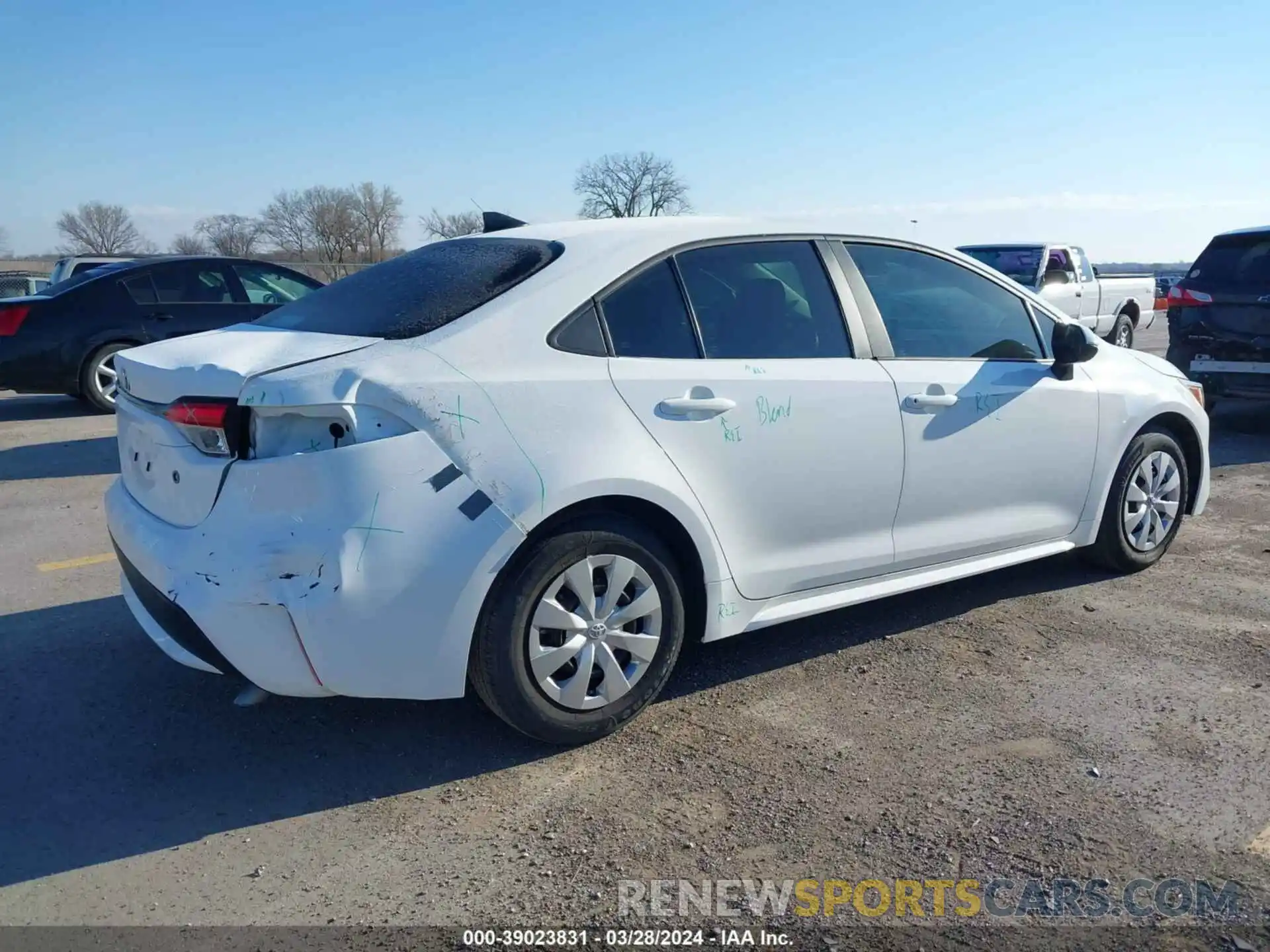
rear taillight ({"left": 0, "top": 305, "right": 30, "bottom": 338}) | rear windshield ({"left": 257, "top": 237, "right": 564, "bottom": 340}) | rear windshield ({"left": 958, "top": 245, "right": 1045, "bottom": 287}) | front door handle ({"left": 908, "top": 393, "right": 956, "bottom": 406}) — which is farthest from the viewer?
rear windshield ({"left": 958, "top": 245, "right": 1045, "bottom": 287})

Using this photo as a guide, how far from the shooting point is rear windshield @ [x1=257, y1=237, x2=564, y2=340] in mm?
3490

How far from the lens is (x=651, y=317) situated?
12.2ft

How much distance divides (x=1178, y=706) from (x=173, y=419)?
3530mm

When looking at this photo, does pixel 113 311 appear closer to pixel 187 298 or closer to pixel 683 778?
pixel 187 298

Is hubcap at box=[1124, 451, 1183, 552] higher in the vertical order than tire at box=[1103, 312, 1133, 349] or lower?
lower

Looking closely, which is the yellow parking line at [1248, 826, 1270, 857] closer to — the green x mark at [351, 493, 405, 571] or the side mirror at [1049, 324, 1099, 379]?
the side mirror at [1049, 324, 1099, 379]

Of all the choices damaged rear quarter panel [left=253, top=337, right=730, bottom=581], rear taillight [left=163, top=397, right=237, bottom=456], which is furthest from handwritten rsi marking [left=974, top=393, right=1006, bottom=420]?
rear taillight [left=163, top=397, right=237, bottom=456]

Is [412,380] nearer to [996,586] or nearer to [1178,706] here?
[1178,706]

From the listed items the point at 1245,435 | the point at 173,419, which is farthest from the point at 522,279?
the point at 1245,435

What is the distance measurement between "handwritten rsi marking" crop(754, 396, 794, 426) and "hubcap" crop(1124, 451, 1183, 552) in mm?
2238

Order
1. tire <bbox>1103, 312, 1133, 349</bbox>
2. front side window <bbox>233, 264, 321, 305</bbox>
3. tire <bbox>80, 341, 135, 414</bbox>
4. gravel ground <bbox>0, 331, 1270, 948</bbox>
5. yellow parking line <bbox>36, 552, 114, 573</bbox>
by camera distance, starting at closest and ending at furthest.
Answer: gravel ground <bbox>0, 331, 1270, 948</bbox>, yellow parking line <bbox>36, 552, 114, 573</bbox>, tire <bbox>80, 341, 135, 414</bbox>, front side window <bbox>233, 264, 321, 305</bbox>, tire <bbox>1103, 312, 1133, 349</bbox>

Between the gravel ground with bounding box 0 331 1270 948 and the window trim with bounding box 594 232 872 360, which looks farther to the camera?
the window trim with bounding box 594 232 872 360

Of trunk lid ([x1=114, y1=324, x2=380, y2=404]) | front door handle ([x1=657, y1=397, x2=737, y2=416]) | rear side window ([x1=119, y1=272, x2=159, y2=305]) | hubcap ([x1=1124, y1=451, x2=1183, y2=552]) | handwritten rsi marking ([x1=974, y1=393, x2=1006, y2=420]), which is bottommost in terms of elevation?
hubcap ([x1=1124, y1=451, x2=1183, y2=552])

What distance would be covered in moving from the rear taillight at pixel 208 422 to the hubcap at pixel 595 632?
3.41ft
